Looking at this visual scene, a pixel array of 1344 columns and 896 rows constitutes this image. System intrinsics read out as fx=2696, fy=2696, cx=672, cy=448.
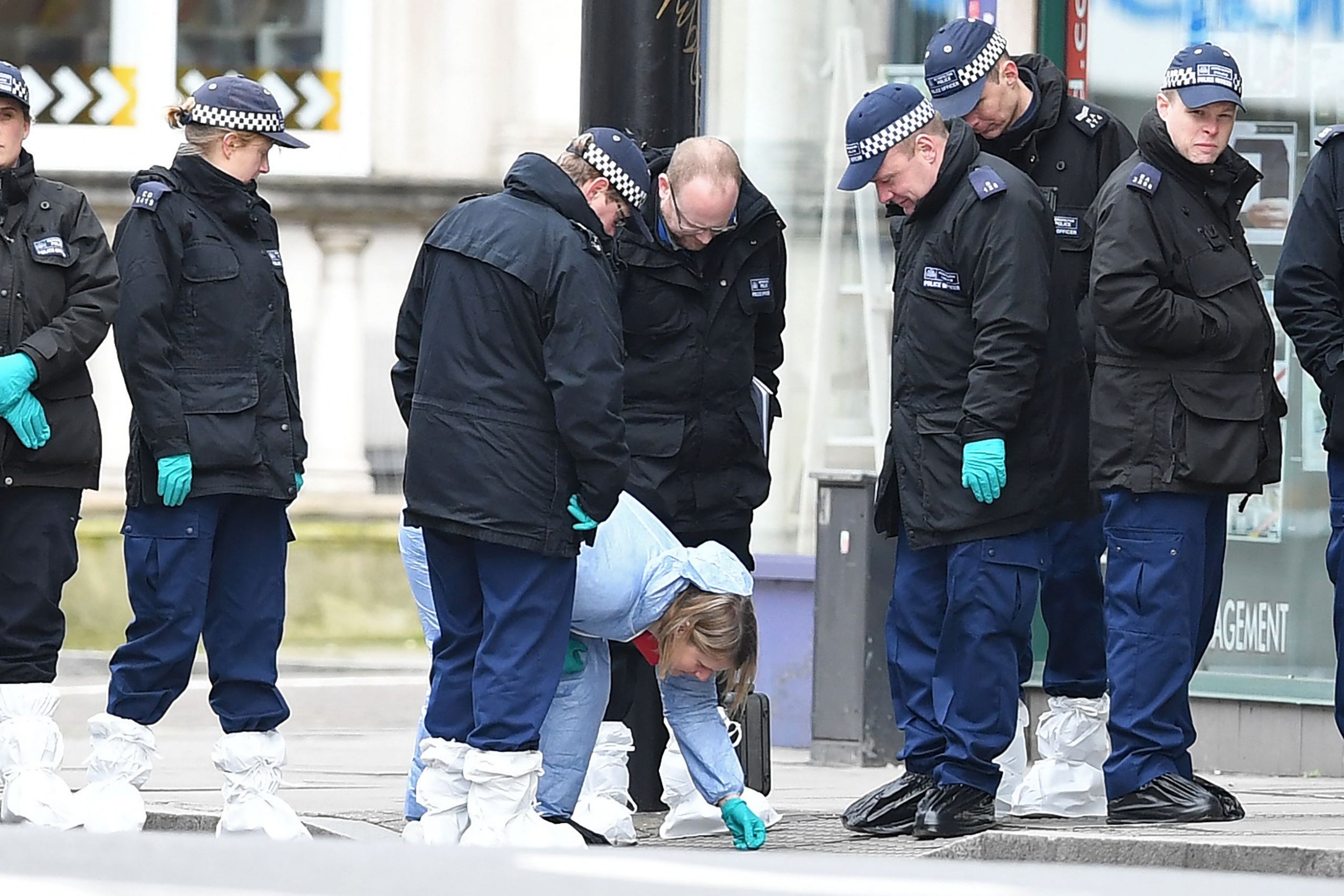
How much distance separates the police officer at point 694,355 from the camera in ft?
22.9

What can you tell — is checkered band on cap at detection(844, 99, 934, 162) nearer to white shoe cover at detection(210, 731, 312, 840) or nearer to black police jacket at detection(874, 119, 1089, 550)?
black police jacket at detection(874, 119, 1089, 550)

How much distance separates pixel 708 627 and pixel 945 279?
1.15m

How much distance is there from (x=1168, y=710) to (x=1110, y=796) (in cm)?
26

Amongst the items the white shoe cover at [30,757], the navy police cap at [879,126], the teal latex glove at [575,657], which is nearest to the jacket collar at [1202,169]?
the navy police cap at [879,126]

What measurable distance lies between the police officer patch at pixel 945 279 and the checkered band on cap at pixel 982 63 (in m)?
0.58

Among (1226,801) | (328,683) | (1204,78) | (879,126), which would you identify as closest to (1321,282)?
(1204,78)

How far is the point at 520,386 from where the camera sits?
619 centimetres

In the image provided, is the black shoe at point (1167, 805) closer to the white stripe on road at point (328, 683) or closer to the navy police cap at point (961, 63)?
the navy police cap at point (961, 63)

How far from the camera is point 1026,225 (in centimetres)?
673

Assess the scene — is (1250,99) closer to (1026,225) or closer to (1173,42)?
(1173,42)

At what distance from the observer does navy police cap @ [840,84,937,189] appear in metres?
6.79

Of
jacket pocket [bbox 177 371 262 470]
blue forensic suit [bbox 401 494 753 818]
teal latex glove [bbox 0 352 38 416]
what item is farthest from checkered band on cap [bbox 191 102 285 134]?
blue forensic suit [bbox 401 494 753 818]

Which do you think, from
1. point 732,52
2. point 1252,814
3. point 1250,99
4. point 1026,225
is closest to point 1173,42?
point 1250,99

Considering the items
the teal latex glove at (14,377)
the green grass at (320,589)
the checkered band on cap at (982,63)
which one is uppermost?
the checkered band on cap at (982,63)
